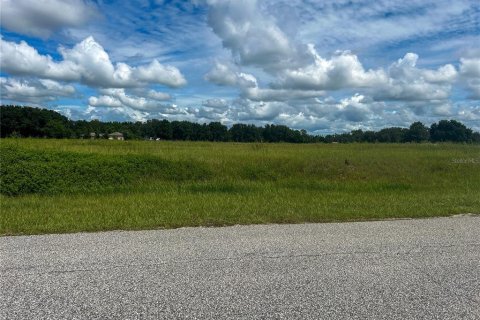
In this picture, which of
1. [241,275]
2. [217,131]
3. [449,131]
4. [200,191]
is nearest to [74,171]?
[200,191]

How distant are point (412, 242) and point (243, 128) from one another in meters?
101

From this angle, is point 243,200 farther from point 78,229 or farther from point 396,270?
point 396,270

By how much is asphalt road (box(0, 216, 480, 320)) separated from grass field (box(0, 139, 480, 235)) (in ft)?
4.23

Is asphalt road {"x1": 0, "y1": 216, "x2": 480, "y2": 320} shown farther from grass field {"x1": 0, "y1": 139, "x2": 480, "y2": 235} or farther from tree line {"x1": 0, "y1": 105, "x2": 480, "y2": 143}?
tree line {"x1": 0, "y1": 105, "x2": 480, "y2": 143}

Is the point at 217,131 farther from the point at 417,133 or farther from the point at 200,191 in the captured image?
the point at 200,191

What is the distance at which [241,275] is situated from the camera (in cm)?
459

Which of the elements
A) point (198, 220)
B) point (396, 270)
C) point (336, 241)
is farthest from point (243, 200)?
point (396, 270)

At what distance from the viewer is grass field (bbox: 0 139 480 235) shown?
795 centimetres

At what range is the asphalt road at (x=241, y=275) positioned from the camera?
3.74 m

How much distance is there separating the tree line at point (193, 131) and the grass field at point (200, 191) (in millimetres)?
48267

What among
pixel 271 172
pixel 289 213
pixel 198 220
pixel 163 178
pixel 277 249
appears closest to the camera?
pixel 277 249

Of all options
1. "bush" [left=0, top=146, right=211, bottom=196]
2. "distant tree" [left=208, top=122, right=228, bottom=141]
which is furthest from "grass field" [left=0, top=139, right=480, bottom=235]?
"distant tree" [left=208, top=122, right=228, bottom=141]

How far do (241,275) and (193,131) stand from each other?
103677mm

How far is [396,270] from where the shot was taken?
4848 millimetres
